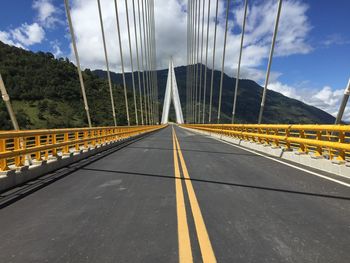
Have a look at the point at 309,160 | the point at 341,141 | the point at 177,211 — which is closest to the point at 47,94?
the point at 309,160

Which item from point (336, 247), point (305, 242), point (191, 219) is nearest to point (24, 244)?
point (191, 219)

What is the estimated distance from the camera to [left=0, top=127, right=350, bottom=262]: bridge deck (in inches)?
132

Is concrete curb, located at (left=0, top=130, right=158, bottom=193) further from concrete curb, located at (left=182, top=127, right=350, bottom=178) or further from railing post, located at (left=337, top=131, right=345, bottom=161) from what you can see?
railing post, located at (left=337, top=131, right=345, bottom=161)

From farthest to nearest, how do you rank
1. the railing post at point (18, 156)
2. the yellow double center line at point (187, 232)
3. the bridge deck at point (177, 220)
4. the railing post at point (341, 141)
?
the railing post at point (341, 141) < the railing post at point (18, 156) < the bridge deck at point (177, 220) < the yellow double center line at point (187, 232)

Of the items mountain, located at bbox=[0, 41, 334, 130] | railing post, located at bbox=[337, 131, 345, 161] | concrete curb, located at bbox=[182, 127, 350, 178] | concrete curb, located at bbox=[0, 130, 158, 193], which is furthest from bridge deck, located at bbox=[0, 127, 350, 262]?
mountain, located at bbox=[0, 41, 334, 130]

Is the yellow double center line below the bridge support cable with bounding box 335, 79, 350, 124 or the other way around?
below

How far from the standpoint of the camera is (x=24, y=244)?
3.72m

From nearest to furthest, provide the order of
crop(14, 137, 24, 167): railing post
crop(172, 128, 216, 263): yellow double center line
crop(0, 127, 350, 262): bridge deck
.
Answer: crop(172, 128, 216, 263): yellow double center line, crop(0, 127, 350, 262): bridge deck, crop(14, 137, 24, 167): railing post

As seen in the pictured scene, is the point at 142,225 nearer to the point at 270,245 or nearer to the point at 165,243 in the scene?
the point at 165,243

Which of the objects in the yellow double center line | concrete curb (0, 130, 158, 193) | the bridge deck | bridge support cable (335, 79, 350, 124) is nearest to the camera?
the yellow double center line

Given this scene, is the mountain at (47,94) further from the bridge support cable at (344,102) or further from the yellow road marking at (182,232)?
the yellow road marking at (182,232)

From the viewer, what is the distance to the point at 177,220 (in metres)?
4.37

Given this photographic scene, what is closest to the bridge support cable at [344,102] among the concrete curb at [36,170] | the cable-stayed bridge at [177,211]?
the cable-stayed bridge at [177,211]

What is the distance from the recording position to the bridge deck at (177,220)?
3.36 m
